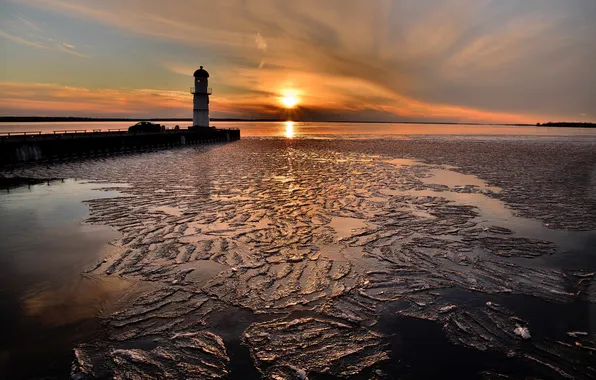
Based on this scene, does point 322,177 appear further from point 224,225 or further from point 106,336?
point 106,336

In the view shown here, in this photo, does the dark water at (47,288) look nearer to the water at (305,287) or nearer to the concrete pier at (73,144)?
the water at (305,287)

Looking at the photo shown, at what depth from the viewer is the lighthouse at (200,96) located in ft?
161

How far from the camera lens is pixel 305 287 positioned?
6.04 metres

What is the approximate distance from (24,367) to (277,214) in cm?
736

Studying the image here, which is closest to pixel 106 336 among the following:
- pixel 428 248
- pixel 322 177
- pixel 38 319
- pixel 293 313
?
pixel 38 319

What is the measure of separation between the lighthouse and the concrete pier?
19.7 feet

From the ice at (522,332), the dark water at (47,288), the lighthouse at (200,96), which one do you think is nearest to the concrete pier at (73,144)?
the lighthouse at (200,96)

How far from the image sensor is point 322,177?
18812 mm

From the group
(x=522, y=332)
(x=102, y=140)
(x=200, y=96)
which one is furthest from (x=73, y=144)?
(x=522, y=332)

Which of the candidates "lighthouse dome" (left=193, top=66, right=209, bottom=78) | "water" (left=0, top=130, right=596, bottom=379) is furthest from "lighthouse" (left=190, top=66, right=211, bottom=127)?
"water" (left=0, top=130, right=596, bottom=379)

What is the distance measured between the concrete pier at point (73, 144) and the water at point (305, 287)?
13.0 meters

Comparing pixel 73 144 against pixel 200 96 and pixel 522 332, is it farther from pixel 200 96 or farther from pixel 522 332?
pixel 522 332

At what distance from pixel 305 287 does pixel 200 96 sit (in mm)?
48206

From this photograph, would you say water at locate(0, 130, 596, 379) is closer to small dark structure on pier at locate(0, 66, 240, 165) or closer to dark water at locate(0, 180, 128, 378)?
dark water at locate(0, 180, 128, 378)
